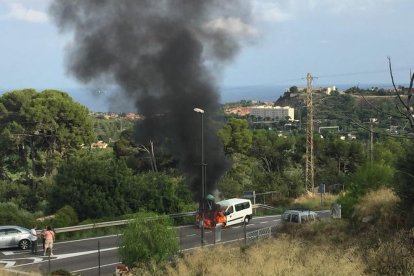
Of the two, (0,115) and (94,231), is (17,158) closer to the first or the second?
(0,115)

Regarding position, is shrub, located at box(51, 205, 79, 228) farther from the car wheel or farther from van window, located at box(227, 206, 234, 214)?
van window, located at box(227, 206, 234, 214)

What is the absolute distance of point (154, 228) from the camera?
589 inches

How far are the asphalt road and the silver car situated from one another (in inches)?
10.8

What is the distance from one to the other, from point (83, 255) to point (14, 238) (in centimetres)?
321

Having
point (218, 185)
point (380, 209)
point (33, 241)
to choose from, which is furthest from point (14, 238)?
point (218, 185)

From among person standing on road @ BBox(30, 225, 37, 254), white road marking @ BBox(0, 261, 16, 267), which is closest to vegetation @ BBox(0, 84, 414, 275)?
person standing on road @ BBox(30, 225, 37, 254)

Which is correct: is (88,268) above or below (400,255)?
below

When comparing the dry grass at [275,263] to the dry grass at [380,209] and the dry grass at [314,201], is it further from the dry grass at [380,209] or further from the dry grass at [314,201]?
the dry grass at [314,201]

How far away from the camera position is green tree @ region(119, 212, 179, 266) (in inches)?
585

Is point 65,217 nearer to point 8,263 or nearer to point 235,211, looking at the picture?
point 8,263

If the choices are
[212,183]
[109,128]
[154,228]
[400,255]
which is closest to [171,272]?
[154,228]

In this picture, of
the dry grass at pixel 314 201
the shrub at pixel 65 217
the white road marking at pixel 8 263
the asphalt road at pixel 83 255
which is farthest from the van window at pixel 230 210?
the white road marking at pixel 8 263

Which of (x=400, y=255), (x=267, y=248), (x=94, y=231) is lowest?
(x=94, y=231)

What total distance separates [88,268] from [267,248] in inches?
273
